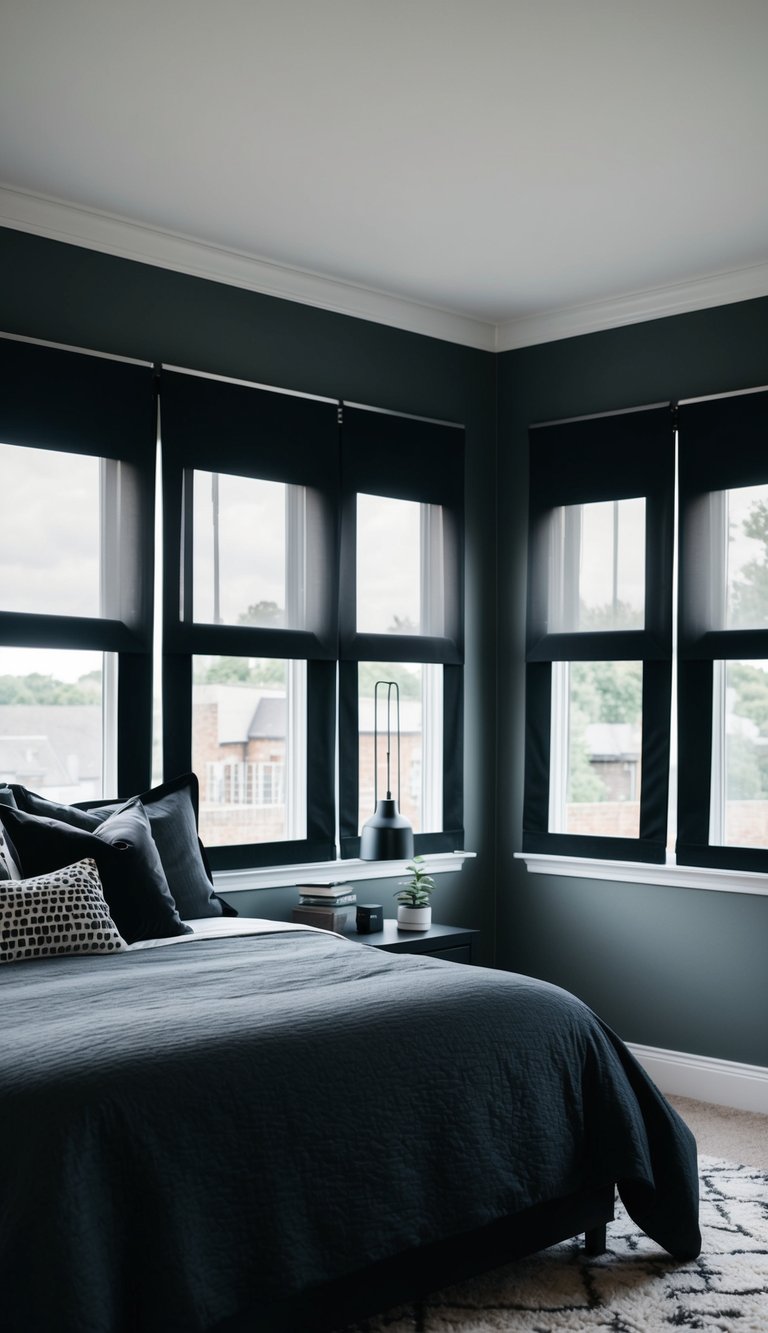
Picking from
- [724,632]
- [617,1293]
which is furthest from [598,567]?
[617,1293]

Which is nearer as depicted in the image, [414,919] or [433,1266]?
[433,1266]

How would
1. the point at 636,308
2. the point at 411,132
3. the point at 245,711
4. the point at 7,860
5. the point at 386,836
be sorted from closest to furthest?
the point at 7,860 < the point at 411,132 < the point at 386,836 < the point at 245,711 < the point at 636,308

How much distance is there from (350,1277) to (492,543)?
338 centimetres

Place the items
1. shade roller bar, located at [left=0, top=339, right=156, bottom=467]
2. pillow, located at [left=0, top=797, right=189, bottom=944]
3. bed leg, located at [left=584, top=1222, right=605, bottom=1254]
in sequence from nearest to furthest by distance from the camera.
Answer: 1. bed leg, located at [left=584, top=1222, right=605, bottom=1254]
2. pillow, located at [left=0, top=797, right=189, bottom=944]
3. shade roller bar, located at [left=0, top=339, right=156, bottom=467]

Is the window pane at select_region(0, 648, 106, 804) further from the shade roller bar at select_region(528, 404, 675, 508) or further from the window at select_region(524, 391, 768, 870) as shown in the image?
the shade roller bar at select_region(528, 404, 675, 508)

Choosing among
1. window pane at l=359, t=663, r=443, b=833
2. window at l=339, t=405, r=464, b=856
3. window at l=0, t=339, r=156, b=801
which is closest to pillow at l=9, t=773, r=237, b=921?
window at l=0, t=339, r=156, b=801

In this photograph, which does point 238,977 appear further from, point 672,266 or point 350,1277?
point 672,266

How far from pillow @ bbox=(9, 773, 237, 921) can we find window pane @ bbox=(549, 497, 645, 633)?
5.95ft

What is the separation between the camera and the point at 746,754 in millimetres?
4586

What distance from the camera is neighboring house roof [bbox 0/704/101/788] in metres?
3.94

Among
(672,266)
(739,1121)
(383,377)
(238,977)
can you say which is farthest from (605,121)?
(739,1121)

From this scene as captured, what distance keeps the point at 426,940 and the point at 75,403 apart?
6.87 feet

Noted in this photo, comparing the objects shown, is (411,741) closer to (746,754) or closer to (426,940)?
(426,940)

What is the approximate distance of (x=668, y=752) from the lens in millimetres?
4723
